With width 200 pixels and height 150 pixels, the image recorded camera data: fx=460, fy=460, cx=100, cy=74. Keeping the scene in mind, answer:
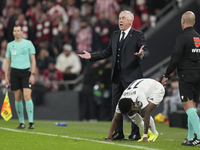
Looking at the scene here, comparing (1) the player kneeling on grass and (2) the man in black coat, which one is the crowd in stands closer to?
(2) the man in black coat

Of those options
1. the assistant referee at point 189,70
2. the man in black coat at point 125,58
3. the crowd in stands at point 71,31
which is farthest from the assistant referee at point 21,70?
the crowd in stands at point 71,31

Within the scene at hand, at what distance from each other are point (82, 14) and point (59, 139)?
1055cm

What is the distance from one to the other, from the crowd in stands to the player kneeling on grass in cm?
755

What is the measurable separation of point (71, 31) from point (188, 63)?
419 inches

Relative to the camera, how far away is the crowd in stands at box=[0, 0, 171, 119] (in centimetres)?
1600

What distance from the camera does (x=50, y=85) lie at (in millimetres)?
16703

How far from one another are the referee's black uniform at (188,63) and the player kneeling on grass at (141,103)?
0.58 m

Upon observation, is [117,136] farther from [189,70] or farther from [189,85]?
[189,70]

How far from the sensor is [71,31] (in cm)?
1770

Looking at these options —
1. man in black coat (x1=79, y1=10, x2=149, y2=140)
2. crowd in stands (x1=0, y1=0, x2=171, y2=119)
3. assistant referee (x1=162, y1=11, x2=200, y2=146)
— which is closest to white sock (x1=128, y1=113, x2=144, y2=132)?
man in black coat (x1=79, y1=10, x2=149, y2=140)

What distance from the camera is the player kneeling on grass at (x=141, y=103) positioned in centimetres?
735

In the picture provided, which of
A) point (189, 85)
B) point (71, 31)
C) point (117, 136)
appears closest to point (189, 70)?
point (189, 85)

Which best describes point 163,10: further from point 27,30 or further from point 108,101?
point 27,30

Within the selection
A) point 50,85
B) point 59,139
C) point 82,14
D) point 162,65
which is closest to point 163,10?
point 162,65
